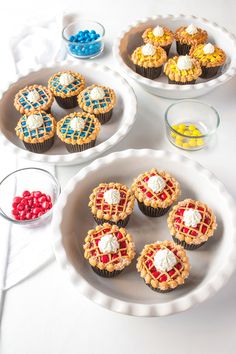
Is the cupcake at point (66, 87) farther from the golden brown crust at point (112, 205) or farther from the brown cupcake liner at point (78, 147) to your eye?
the golden brown crust at point (112, 205)

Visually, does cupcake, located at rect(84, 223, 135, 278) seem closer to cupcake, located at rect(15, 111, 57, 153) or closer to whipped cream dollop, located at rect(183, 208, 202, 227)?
whipped cream dollop, located at rect(183, 208, 202, 227)

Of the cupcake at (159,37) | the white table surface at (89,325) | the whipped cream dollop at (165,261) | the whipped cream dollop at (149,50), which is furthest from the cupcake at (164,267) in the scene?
the cupcake at (159,37)

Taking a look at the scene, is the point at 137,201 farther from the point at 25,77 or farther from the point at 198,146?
the point at 25,77

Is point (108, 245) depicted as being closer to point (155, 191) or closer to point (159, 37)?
point (155, 191)

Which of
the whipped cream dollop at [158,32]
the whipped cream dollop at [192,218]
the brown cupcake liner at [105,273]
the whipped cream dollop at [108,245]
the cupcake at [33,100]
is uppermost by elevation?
the whipped cream dollop at [158,32]

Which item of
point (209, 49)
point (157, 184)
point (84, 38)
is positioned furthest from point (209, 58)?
point (157, 184)

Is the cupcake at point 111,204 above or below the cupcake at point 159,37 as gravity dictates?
below

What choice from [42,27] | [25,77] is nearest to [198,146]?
[25,77]
